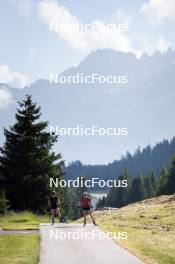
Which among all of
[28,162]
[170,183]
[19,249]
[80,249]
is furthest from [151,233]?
[170,183]

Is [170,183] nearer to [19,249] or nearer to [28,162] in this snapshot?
[28,162]

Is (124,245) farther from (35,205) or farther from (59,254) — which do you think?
(35,205)

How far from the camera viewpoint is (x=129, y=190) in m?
158

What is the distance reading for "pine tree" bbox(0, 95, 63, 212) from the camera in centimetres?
5138

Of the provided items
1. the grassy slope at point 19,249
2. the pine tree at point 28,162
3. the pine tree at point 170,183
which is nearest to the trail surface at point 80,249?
the grassy slope at point 19,249

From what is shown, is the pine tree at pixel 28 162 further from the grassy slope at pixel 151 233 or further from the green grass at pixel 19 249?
the green grass at pixel 19 249

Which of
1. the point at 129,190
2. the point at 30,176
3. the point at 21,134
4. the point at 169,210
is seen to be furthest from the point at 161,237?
the point at 129,190

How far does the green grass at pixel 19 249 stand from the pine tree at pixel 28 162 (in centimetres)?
2733

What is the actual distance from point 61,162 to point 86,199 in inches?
1041

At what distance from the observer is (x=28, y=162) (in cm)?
5272

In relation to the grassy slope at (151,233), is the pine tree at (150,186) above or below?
above

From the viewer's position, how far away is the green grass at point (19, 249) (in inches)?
671

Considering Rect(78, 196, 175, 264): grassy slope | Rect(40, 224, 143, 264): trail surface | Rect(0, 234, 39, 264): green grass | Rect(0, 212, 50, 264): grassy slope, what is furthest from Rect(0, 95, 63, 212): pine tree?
Rect(0, 234, 39, 264): green grass

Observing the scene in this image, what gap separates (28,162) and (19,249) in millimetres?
33338
